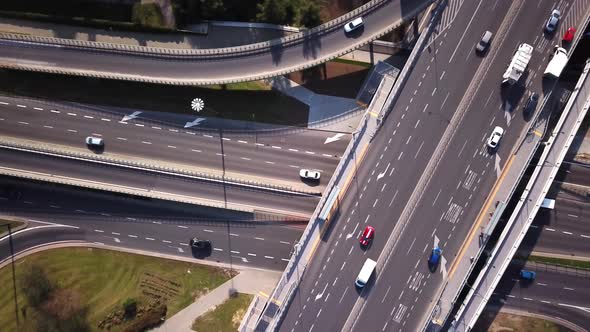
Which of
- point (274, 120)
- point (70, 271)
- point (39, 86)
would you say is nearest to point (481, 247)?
point (274, 120)

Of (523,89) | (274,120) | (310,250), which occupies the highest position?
(523,89)

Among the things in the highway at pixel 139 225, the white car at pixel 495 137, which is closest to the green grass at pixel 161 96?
the highway at pixel 139 225

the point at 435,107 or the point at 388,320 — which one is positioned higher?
the point at 435,107

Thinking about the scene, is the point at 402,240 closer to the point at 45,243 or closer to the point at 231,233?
the point at 231,233

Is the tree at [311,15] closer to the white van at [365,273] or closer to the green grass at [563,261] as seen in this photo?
the white van at [365,273]

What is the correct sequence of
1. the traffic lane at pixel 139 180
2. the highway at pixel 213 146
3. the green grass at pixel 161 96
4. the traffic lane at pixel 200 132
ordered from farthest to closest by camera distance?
the green grass at pixel 161 96, the traffic lane at pixel 200 132, the highway at pixel 213 146, the traffic lane at pixel 139 180

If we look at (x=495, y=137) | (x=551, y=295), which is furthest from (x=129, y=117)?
(x=551, y=295)

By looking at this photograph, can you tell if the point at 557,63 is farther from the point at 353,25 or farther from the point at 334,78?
the point at 334,78
